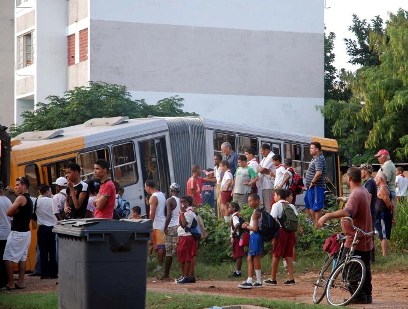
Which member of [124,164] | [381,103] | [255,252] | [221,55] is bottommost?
[255,252]

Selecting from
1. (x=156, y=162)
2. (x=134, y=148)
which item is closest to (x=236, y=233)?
(x=134, y=148)

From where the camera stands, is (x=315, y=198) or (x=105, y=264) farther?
(x=315, y=198)

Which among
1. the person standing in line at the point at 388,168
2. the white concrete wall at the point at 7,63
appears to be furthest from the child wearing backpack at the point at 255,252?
the white concrete wall at the point at 7,63

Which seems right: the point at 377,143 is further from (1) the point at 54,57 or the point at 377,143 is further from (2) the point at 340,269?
(2) the point at 340,269

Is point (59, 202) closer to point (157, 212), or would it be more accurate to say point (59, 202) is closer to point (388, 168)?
point (157, 212)

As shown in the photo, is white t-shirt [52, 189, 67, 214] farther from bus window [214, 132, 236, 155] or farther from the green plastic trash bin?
bus window [214, 132, 236, 155]

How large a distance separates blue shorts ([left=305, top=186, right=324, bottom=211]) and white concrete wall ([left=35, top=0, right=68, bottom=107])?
27.7 meters

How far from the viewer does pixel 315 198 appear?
2084 cm

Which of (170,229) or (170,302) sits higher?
(170,229)

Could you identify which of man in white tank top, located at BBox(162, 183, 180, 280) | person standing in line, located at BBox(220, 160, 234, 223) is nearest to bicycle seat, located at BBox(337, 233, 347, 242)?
man in white tank top, located at BBox(162, 183, 180, 280)

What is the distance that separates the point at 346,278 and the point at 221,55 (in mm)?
34301

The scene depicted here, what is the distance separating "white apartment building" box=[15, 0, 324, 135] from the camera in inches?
1781

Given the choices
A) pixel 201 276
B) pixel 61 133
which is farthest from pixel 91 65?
pixel 201 276

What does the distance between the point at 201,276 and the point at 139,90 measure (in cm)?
2730
